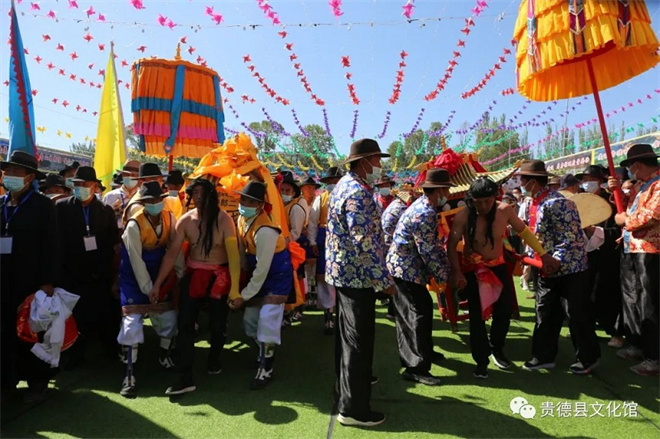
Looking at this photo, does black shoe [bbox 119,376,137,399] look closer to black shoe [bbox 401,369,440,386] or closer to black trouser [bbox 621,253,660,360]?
black shoe [bbox 401,369,440,386]

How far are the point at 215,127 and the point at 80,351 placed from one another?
3915 millimetres

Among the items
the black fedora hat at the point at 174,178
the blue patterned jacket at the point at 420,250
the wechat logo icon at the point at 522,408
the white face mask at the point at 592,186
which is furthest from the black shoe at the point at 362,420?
the white face mask at the point at 592,186

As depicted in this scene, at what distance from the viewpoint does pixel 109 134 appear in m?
7.73

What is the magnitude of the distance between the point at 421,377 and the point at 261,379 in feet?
4.75

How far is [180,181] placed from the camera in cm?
586

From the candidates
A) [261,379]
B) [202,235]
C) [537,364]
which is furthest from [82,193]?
[537,364]

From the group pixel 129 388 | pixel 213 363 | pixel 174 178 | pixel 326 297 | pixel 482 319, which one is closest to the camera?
pixel 129 388

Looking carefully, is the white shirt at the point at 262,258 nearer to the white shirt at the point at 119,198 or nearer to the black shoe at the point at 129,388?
the black shoe at the point at 129,388

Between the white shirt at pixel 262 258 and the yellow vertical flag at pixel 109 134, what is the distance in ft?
16.0

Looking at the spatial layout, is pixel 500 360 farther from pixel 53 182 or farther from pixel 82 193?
pixel 53 182

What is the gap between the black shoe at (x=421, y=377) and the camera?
3831 mm

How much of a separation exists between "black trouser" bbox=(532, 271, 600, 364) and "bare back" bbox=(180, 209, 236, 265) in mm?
3059

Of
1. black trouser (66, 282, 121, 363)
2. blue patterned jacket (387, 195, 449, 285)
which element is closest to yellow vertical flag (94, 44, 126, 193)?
black trouser (66, 282, 121, 363)

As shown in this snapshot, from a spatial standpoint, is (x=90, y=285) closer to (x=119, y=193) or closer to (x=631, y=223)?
(x=119, y=193)
